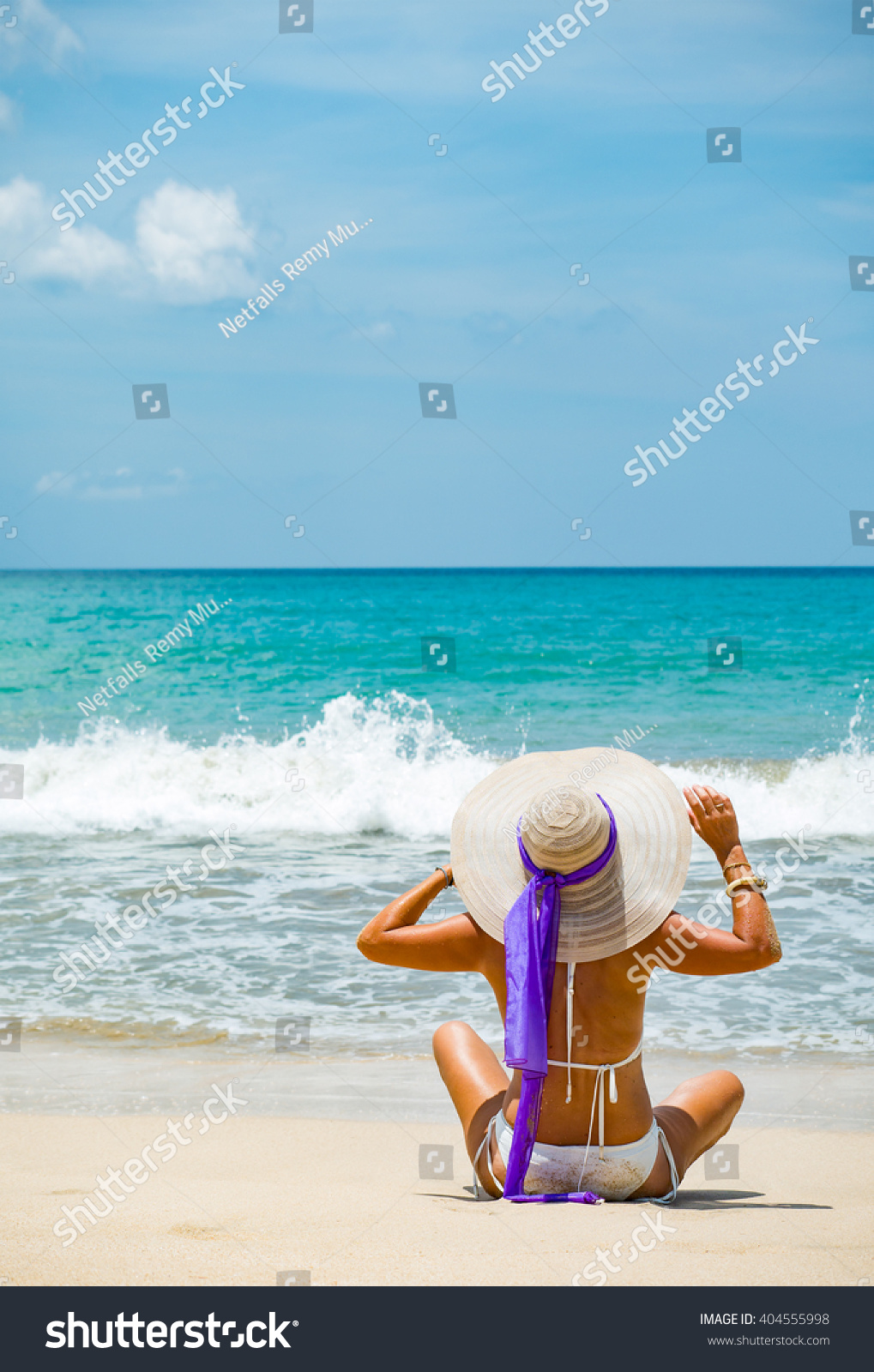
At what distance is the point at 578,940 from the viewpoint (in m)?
3.03

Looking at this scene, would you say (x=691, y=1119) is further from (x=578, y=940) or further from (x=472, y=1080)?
(x=578, y=940)

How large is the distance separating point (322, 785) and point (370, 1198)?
954cm

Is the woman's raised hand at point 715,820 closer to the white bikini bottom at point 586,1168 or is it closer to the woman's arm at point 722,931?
the woman's arm at point 722,931

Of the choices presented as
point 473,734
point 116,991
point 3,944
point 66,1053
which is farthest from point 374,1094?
point 473,734

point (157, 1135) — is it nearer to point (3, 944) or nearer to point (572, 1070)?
point (572, 1070)

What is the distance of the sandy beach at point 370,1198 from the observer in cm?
278

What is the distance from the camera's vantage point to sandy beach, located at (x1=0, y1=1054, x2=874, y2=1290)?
2775 mm

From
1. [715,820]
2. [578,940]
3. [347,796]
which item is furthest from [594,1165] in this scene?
[347,796]

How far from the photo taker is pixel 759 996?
20.7 ft

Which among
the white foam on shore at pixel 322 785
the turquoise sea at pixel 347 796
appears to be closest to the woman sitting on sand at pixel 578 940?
the turquoise sea at pixel 347 796

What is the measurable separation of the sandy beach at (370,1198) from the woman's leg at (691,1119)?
10 cm

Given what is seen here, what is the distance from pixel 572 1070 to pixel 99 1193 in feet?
5.28

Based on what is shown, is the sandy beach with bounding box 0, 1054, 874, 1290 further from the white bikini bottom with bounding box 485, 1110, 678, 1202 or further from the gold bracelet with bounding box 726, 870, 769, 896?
the gold bracelet with bounding box 726, 870, 769, 896

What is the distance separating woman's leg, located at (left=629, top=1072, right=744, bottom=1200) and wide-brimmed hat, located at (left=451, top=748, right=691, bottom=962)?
0.73 metres
